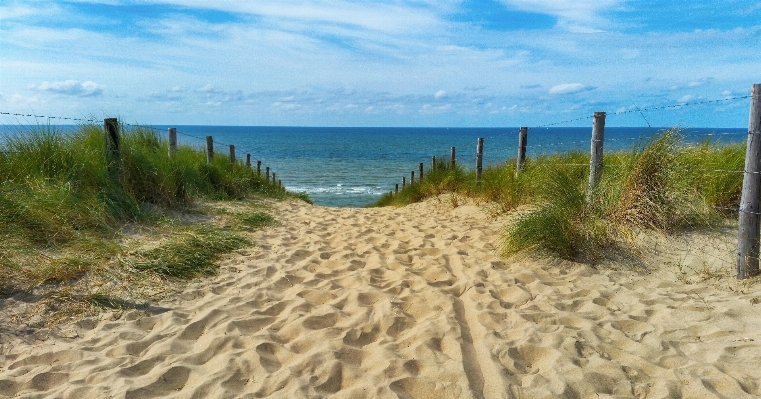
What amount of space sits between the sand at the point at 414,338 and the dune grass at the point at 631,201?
12.9 inches

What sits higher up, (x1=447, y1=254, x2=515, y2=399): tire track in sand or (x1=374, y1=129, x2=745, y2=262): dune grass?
(x1=374, y1=129, x2=745, y2=262): dune grass

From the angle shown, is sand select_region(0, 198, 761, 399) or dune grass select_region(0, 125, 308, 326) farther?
dune grass select_region(0, 125, 308, 326)

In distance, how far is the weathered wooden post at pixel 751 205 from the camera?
4.06 meters

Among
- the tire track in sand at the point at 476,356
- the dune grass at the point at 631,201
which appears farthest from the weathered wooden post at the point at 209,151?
the tire track in sand at the point at 476,356

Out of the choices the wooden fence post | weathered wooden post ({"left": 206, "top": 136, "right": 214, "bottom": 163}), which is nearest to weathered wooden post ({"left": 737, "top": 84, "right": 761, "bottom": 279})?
the wooden fence post

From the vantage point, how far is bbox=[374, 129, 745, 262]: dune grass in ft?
16.4

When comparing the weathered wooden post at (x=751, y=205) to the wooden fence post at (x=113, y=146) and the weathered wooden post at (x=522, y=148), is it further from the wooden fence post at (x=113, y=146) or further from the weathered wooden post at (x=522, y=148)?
the wooden fence post at (x=113, y=146)

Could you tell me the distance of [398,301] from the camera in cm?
390

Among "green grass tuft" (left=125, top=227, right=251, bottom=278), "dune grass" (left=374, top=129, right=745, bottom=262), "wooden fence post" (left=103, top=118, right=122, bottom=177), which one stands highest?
"wooden fence post" (left=103, top=118, right=122, bottom=177)

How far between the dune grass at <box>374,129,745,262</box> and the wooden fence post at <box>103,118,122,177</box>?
4.79 meters

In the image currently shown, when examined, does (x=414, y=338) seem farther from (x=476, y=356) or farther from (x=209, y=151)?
(x=209, y=151)

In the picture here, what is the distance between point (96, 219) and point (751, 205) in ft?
19.8

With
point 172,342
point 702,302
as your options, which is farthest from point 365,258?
point 702,302

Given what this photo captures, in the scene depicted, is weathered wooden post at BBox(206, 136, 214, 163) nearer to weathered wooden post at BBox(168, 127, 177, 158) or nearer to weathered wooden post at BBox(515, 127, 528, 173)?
weathered wooden post at BBox(168, 127, 177, 158)
